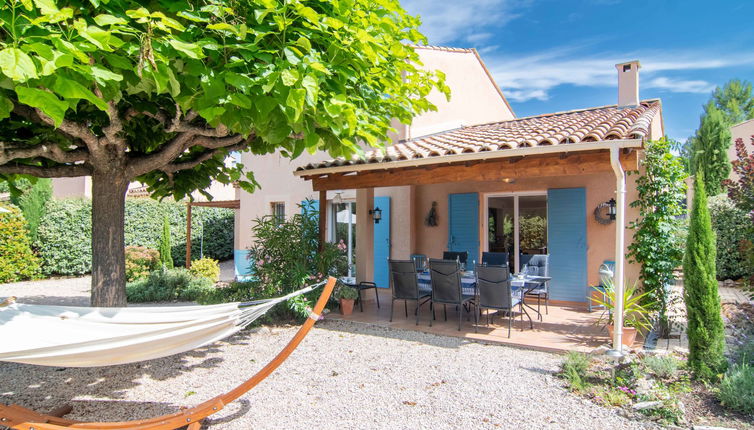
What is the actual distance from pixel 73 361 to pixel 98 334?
30 cm

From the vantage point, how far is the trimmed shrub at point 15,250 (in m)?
12.7

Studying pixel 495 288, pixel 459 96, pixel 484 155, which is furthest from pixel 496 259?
pixel 459 96

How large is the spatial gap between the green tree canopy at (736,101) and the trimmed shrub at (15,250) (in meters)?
42.8

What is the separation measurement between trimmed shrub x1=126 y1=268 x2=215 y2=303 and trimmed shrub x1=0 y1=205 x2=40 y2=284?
16.4 ft

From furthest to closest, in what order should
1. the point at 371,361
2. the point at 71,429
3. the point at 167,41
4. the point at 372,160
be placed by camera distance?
the point at 372,160 → the point at 371,361 → the point at 71,429 → the point at 167,41

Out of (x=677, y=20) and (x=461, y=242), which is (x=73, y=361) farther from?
(x=677, y=20)

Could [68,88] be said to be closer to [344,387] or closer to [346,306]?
[344,387]

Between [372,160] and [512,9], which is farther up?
[512,9]

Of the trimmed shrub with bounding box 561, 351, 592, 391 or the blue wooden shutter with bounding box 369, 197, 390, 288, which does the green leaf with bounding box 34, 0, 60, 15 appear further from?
the blue wooden shutter with bounding box 369, 197, 390, 288

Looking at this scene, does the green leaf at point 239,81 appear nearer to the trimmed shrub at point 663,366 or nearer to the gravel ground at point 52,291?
the trimmed shrub at point 663,366

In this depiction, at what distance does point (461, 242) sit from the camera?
32.0 ft

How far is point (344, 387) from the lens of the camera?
14.6ft

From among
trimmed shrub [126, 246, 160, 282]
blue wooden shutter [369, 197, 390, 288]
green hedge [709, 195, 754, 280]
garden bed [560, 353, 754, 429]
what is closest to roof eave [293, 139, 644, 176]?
garden bed [560, 353, 754, 429]

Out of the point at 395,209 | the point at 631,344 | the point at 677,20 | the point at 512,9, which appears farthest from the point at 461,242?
the point at 677,20
